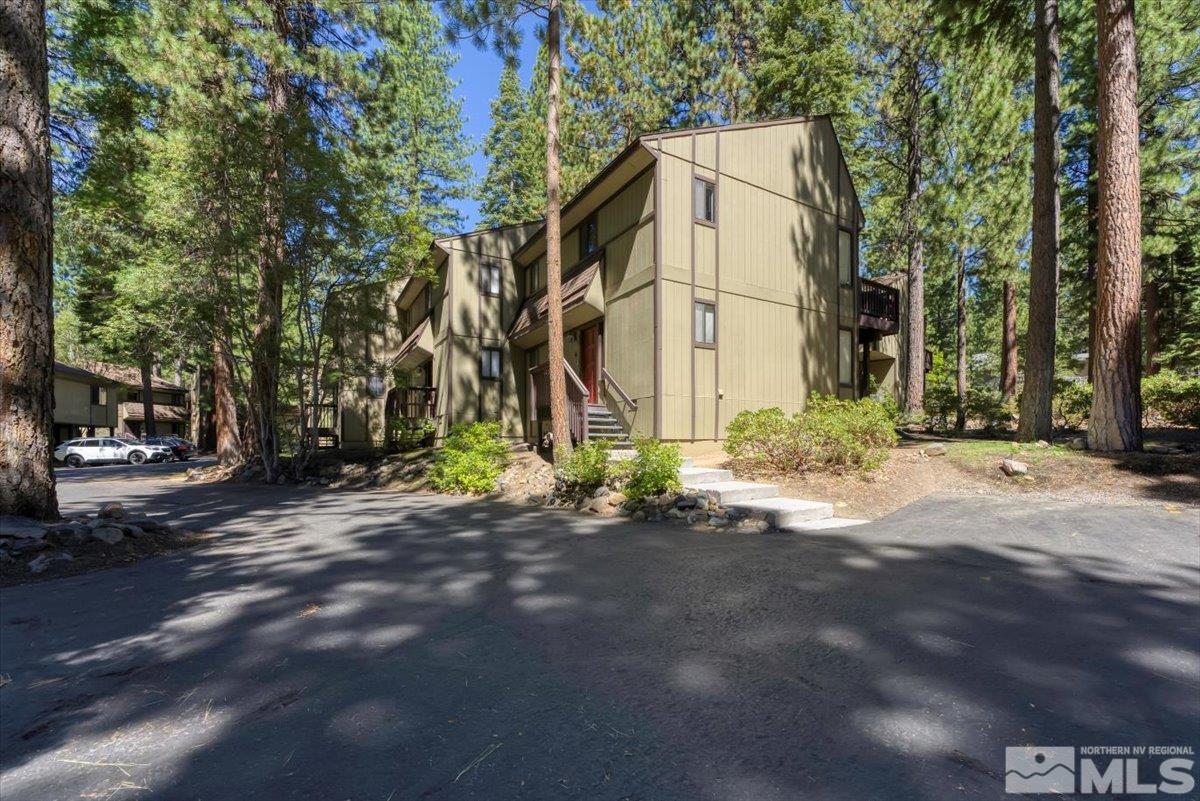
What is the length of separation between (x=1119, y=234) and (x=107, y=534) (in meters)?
14.0

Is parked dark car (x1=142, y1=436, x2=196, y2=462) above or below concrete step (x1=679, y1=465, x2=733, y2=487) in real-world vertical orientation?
below

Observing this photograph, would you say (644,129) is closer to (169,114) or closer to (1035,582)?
(169,114)

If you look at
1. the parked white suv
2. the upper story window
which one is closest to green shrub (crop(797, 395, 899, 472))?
the upper story window

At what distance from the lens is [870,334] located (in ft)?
55.4

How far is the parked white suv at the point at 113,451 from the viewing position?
2589 centimetres

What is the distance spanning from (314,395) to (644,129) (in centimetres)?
1520

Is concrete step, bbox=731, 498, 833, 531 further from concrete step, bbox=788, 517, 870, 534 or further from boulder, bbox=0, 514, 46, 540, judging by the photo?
boulder, bbox=0, 514, 46, 540

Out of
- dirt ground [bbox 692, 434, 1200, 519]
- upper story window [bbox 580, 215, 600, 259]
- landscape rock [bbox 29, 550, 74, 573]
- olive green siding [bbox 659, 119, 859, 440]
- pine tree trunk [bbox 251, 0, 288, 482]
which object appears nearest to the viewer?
landscape rock [bbox 29, 550, 74, 573]

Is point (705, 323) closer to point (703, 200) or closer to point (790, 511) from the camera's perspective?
point (703, 200)

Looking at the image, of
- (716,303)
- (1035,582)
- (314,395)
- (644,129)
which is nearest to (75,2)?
(314,395)

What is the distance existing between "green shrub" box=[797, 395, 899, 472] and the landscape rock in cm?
920

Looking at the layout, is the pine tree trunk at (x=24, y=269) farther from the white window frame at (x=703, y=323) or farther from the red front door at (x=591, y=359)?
the white window frame at (x=703, y=323)

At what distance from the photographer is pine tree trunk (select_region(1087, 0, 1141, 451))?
828 centimetres

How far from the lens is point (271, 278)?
13.0m
